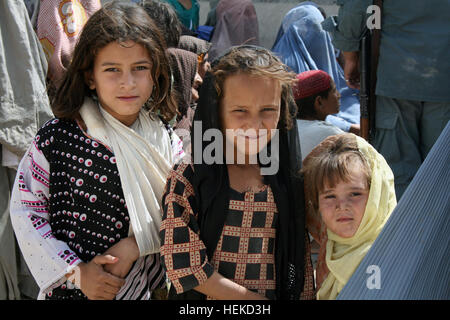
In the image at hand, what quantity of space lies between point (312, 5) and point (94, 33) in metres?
4.12

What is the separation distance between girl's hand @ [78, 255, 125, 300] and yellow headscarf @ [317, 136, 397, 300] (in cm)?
72

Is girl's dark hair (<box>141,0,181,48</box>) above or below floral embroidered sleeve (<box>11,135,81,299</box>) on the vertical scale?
above

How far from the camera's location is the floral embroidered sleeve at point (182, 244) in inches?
68.0

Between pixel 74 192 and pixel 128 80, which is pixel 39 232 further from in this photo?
pixel 128 80

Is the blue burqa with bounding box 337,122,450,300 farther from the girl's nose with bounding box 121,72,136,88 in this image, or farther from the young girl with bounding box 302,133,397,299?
the girl's nose with bounding box 121,72,136,88

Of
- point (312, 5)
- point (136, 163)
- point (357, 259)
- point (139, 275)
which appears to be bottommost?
point (139, 275)

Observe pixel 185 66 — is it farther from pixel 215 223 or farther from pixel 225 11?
pixel 225 11

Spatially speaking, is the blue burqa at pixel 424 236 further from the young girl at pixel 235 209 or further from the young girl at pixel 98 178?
the young girl at pixel 98 178

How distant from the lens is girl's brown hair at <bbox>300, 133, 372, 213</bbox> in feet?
5.91

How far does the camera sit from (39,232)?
1.88 meters

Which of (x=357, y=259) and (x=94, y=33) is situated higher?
(x=94, y=33)

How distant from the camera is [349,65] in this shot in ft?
12.4

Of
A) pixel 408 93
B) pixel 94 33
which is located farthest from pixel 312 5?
pixel 94 33

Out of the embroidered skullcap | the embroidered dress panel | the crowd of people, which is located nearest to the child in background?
the embroidered skullcap
